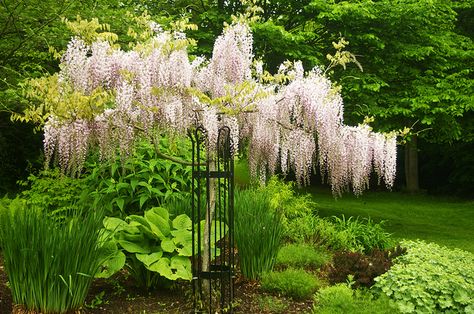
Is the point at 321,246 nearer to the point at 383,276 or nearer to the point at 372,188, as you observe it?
the point at 383,276

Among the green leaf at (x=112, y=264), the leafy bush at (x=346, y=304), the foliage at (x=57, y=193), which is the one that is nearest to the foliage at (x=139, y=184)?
the foliage at (x=57, y=193)

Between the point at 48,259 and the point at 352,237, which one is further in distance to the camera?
the point at 352,237

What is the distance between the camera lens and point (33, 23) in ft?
26.9

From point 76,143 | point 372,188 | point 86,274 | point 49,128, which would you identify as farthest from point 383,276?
point 372,188

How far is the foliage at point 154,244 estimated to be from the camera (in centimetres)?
469

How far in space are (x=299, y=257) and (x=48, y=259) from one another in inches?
114

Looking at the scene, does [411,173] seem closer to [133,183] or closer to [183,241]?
[133,183]

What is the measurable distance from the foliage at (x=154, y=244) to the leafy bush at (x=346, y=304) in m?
1.17

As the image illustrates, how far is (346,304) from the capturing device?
4.32 m

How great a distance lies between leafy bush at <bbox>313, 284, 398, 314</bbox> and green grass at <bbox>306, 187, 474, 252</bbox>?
5.74 meters

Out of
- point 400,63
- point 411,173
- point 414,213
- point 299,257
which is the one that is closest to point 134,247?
point 299,257

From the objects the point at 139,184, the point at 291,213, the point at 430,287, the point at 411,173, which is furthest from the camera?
the point at 411,173

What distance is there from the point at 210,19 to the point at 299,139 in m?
6.90

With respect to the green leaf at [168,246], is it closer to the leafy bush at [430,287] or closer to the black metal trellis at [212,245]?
the black metal trellis at [212,245]
